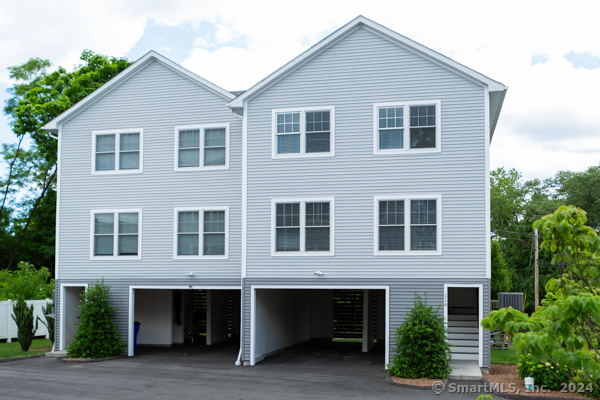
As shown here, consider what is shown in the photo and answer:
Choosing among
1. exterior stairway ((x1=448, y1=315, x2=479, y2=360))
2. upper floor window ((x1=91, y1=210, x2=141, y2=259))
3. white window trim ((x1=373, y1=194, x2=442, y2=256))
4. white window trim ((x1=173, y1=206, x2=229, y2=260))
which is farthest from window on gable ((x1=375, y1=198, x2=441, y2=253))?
upper floor window ((x1=91, y1=210, x2=141, y2=259))

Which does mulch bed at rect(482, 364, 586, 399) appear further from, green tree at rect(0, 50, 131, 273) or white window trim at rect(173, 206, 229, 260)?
green tree at rect(0, 50, 131, 273)

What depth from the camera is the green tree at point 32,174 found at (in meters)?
33.6

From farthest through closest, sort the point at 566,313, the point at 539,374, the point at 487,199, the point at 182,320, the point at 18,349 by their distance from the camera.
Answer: the point at 182,320, the point at 18,349, the point at 487,199, the point at 539,374, the point at 566,313

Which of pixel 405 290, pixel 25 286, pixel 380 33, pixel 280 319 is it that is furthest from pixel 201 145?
pixel 25 286

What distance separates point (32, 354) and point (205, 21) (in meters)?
14.9

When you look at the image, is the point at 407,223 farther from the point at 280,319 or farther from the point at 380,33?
the point at 280,319

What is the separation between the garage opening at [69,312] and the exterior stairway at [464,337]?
12.1 meters

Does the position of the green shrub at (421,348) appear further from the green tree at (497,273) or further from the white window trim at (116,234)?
the green tree at (497,273)

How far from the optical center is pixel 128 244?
18.8m

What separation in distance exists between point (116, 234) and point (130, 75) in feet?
17.7

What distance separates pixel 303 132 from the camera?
54.9 ft

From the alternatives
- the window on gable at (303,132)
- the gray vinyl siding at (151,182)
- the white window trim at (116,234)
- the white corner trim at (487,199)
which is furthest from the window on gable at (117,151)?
the white corner trim at (487,199)

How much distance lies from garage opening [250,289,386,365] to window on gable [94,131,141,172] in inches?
246

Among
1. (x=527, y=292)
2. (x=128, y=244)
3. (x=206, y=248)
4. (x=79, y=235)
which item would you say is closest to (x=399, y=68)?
(x=206, y=248)
